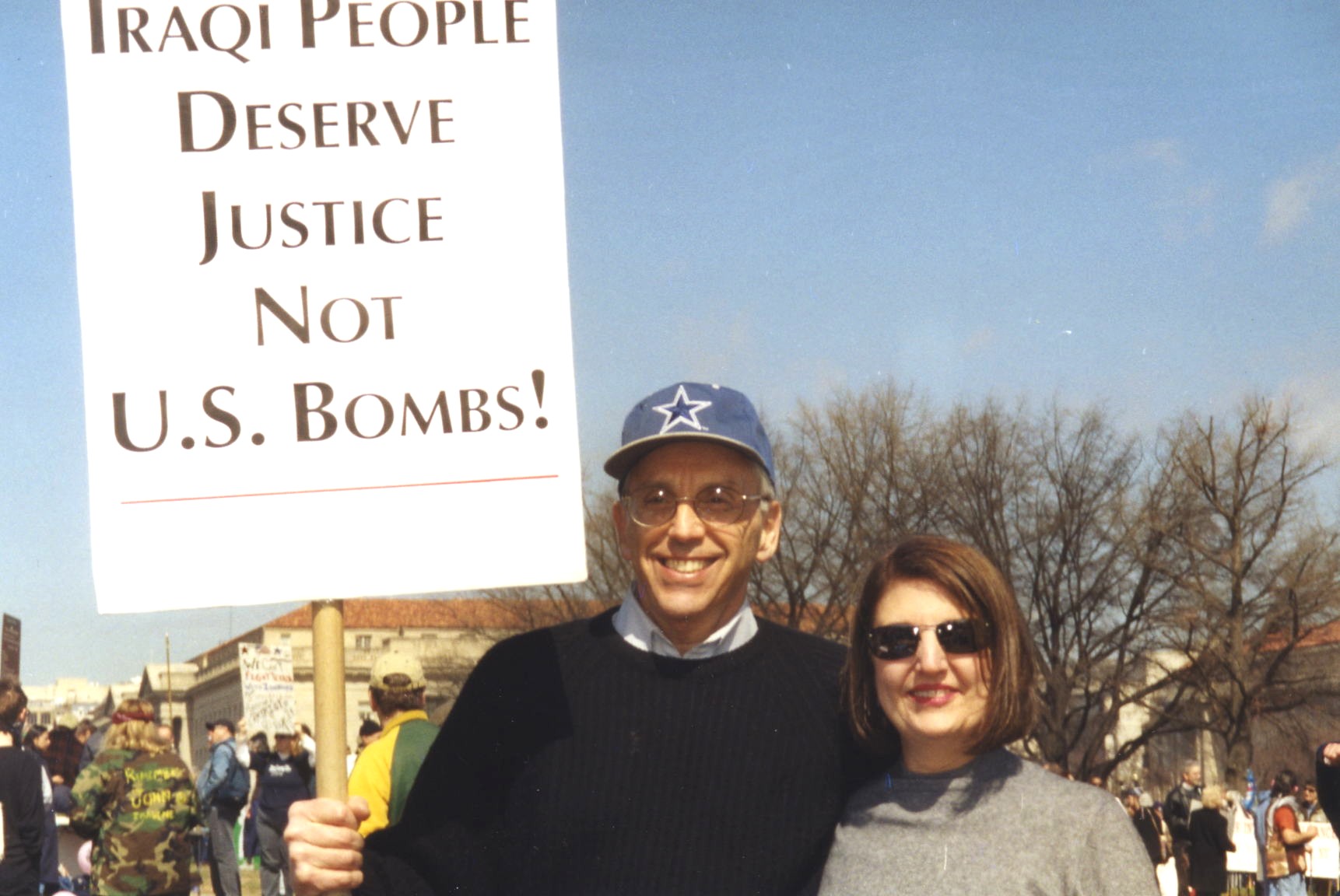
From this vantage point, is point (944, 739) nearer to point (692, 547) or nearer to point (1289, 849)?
point (692, 547)

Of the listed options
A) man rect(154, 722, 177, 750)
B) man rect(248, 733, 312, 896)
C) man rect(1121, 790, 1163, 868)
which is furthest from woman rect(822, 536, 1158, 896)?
man rect(1121, 790, 1163, 868)

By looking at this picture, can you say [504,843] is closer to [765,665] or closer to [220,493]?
[765,665]

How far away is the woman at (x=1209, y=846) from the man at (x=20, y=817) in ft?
42.2

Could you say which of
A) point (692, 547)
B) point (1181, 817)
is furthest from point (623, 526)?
point (1181, 817)

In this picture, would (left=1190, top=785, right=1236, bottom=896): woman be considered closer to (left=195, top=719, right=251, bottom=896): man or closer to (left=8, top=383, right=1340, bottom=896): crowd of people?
(left=195, top=719, right=251, bottom=896): man

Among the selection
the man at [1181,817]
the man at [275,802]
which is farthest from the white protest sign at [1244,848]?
the man at [275,802]

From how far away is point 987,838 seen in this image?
110 inches

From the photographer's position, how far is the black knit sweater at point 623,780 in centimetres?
298

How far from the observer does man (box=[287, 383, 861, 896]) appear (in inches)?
117

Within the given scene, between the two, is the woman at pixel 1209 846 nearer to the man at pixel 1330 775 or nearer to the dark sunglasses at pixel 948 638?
the man at pixel 1330 775

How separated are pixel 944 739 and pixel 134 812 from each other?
7.94m

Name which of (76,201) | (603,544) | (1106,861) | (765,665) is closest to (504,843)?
(765,665)

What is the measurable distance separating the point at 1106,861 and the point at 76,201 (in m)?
2.15

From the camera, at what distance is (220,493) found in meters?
3.08
